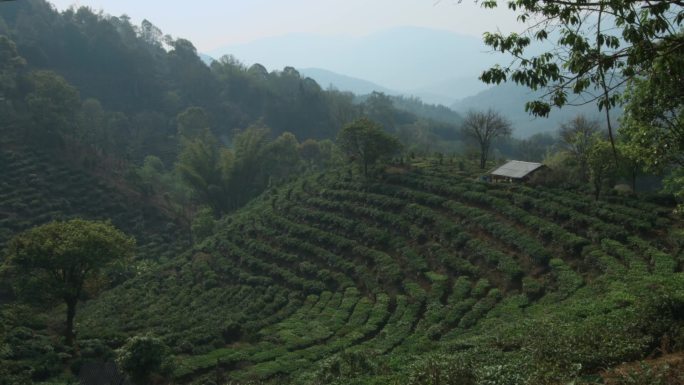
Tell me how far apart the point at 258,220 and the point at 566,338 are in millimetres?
31669

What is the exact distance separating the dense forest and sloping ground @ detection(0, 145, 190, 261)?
24 cm

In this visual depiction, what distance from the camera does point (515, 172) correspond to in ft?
124

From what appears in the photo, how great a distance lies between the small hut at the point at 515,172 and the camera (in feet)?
121

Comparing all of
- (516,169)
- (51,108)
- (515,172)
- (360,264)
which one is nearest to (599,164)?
(515,172)

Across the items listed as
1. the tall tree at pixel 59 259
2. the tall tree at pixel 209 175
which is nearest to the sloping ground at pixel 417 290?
the tall tree at pixel 59 259

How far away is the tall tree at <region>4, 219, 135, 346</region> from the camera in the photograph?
2316 centimetres

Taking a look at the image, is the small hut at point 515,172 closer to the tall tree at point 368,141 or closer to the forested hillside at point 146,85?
the tall tree at point 368,141

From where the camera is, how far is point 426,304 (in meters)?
25.7

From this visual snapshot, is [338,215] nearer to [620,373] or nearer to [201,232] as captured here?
[201,232]

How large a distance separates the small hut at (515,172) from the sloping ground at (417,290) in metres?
2.00

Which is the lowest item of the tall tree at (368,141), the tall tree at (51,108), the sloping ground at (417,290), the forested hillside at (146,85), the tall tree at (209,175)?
the sloping ground at (417,290)

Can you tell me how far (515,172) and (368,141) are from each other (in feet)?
38.9

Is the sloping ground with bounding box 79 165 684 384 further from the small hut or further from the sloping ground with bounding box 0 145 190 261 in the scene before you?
the sloping ground with bounding box 0 145 190 261

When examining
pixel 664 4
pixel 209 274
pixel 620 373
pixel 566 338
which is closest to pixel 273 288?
pixel 209 274
